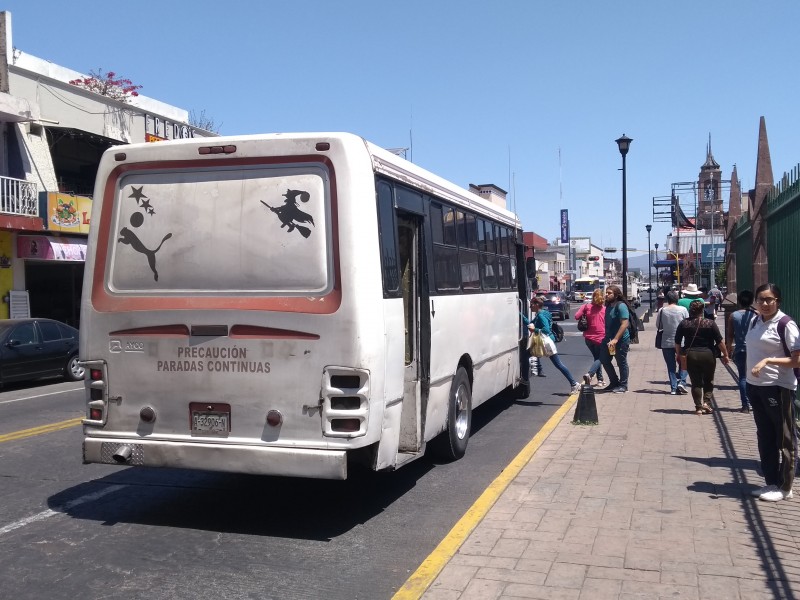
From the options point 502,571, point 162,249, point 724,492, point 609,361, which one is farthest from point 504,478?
point 609,361

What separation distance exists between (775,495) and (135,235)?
5831mm

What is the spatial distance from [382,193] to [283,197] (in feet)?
2.92

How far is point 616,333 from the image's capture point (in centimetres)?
1356

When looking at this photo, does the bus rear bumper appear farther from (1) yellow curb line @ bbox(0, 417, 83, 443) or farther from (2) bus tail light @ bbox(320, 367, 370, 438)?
(1) yellow curb line @ bbox(0, 417, 83, 443)

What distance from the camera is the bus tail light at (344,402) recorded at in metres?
6.00

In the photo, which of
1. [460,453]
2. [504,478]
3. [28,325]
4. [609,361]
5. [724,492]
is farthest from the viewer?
[28,325]

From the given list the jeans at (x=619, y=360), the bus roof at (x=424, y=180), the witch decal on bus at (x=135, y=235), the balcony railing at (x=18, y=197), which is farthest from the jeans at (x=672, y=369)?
the balcony railing at (x=18, y=197)

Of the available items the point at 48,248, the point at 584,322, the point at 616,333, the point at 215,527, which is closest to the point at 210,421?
the point at 215,527

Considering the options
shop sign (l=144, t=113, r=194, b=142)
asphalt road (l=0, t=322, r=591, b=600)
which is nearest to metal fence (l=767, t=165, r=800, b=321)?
asphalt road (l=0, t=322, r=591, b=600)

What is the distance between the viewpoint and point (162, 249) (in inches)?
259

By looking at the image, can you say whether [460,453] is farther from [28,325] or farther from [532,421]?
[28,325]

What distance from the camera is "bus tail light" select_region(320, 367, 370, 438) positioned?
5996mm

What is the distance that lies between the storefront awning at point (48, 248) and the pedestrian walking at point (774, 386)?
69.7 ft

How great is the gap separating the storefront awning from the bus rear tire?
18041 mm
